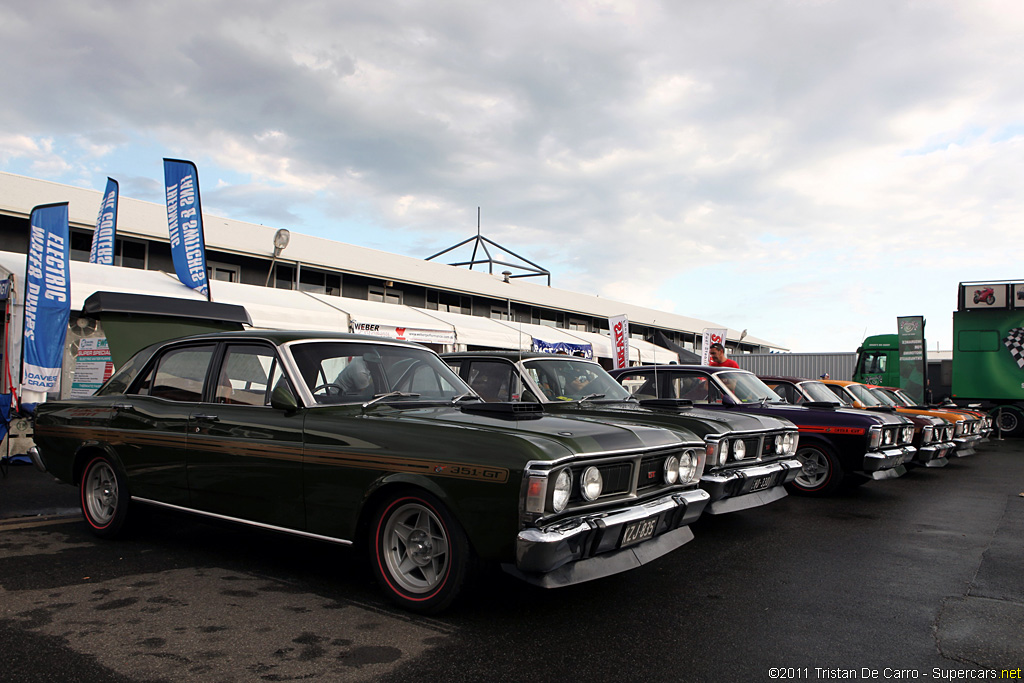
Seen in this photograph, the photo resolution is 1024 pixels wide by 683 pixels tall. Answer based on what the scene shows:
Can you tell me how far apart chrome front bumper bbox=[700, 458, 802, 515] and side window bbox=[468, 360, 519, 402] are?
206cm

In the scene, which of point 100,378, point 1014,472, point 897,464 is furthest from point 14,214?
point 1014,472

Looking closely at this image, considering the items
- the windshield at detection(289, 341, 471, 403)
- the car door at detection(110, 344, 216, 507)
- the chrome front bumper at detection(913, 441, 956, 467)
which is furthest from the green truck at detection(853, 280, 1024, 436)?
the car door at detection(110, 344, 216, 507)

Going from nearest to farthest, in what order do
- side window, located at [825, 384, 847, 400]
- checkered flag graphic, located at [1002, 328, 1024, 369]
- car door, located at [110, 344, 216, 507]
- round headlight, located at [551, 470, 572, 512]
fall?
round headlight, located at [551, 470, 572, 512], car door, located at [110, 344, 216, 507], side window, located at [825, 384, 847, 400], checkered flag graphic, located at [1002, 328, 1024, 369]

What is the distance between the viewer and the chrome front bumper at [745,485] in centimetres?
555

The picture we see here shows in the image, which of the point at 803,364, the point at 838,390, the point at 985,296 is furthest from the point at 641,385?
the point at 803,364

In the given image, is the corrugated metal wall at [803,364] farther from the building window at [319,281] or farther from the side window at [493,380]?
the side window at [493,380]

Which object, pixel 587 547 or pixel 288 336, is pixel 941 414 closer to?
pixel 587 547

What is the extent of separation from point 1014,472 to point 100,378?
13751 millimetres

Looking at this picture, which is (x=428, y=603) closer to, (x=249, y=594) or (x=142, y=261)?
(x=249, y=594)

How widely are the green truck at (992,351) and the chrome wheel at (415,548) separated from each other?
63.3 ft

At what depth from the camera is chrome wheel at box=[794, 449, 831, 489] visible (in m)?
8.22

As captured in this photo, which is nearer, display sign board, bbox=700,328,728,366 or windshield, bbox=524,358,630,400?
windshield, bbox=524,358,630,400

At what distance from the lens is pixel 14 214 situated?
15484mm

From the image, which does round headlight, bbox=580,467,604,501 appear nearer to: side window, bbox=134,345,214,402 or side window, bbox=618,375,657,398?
→ side window, bbox=134,345,214,402
